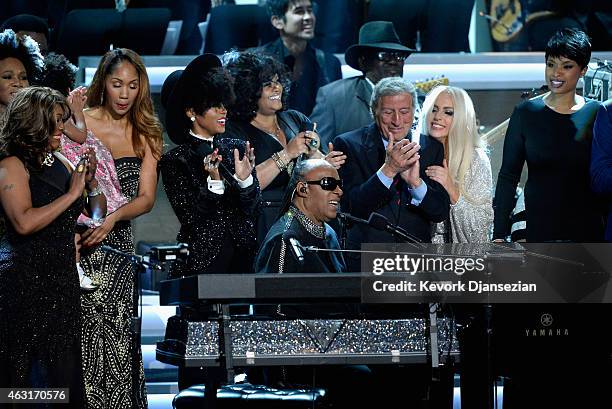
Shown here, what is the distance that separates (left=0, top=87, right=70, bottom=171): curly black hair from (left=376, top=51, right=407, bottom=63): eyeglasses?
2.52 m

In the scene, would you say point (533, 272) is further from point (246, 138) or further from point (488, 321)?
point (246, 138)

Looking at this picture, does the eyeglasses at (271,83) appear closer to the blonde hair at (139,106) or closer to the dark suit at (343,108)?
the dark suit at (343,108)

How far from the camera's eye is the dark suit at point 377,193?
574cm

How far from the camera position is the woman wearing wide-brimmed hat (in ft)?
17.7

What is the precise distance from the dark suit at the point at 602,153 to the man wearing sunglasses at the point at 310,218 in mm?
1244

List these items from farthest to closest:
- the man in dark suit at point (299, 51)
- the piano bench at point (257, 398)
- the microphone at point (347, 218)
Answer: the man in dark suit at point (299, 51)
the piano bench at point (257, 398)
the microphone at point (347, 218)

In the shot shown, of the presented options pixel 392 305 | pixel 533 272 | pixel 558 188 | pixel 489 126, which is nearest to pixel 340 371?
pixel 392 305

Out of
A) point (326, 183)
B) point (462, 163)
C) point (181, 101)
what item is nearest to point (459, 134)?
point (462, 163)

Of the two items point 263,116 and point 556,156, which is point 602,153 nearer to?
point 556,156

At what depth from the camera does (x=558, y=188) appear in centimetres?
607

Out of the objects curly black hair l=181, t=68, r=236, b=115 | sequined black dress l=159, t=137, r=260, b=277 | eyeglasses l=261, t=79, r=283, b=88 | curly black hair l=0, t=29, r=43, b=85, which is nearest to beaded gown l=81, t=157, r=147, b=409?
sequined black dress l=159, t=137, r=260, b=277

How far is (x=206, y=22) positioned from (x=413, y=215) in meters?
2.76

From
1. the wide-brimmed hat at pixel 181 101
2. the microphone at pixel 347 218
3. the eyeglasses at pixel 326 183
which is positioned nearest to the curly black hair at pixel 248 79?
the wide-brimmed hat at pixel 181 101

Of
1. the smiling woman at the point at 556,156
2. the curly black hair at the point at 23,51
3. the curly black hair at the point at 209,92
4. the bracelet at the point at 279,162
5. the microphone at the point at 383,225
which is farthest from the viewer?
the smiling woman at the point at 556,156
